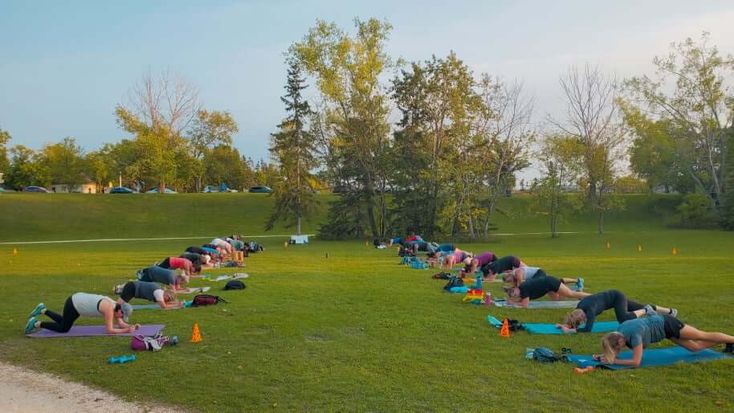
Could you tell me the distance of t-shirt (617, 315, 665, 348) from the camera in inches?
293

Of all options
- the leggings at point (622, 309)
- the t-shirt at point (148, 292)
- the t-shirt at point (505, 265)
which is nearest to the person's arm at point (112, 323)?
the t-shirt at point (148, 292)

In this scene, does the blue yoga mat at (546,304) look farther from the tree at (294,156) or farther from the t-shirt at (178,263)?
the tree at (294,156)

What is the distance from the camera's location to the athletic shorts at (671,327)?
7613 mm

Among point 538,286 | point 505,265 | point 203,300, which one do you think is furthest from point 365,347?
point 505,265

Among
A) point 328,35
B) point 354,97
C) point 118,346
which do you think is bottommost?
point 118,346

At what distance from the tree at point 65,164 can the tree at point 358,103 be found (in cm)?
A: 5275

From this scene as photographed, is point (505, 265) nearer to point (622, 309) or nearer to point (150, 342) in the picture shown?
point (622, 309)

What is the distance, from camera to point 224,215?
2132 inches

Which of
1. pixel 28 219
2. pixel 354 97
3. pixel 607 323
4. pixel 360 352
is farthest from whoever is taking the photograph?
pixel 28 219

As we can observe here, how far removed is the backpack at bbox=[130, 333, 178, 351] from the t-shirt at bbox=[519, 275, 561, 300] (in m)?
6.99

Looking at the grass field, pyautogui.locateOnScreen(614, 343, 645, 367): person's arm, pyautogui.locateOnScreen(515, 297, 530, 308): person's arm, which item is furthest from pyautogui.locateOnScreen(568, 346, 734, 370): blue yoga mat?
pyautogui.locateOnScreen(515, 297, 530, 308): person's arm

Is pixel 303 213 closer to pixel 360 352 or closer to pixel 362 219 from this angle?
pixel 362 219

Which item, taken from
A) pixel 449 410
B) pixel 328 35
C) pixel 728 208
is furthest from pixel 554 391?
pixel 728 208

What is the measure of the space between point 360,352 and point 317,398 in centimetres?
196
